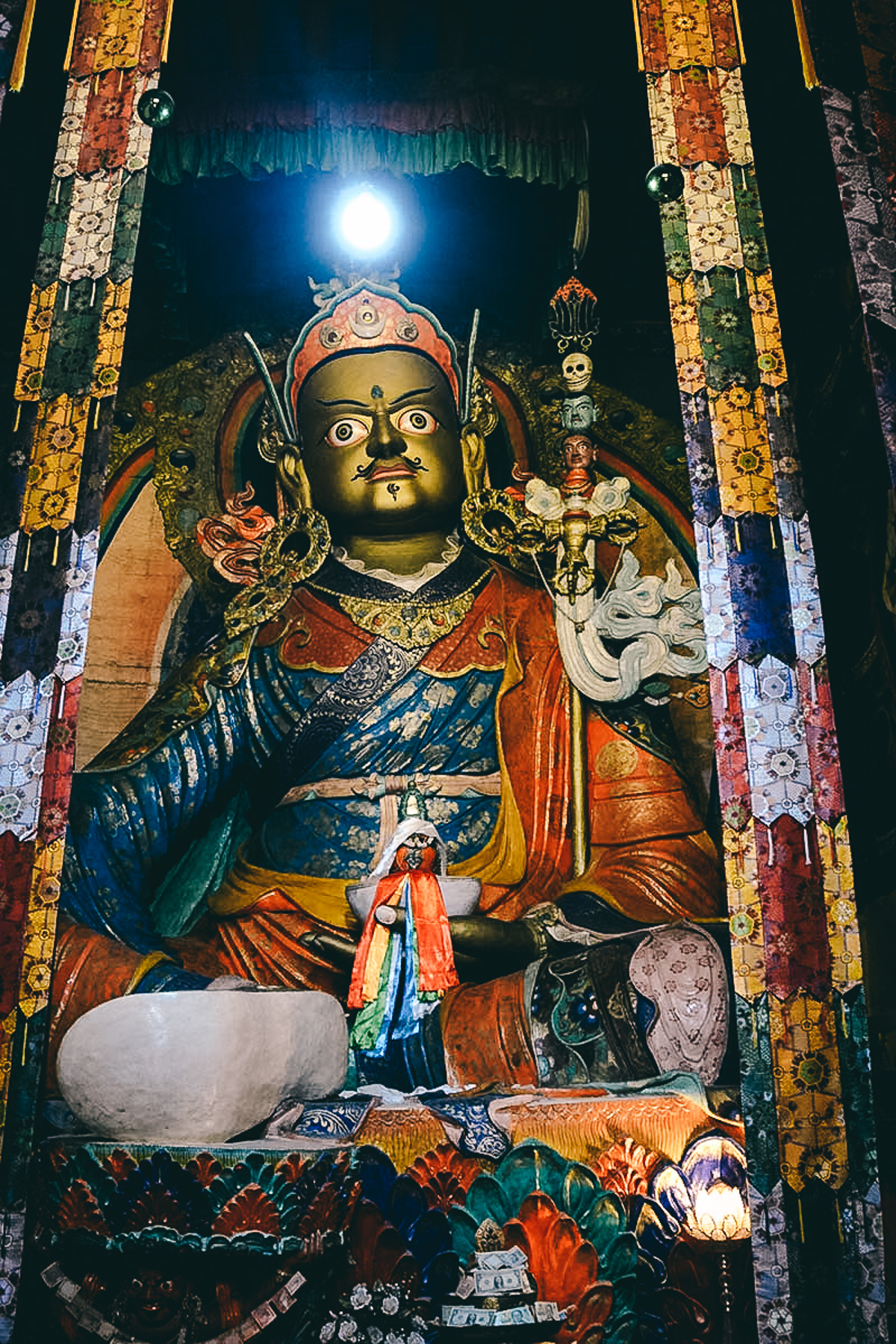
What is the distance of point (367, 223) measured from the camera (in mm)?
5648

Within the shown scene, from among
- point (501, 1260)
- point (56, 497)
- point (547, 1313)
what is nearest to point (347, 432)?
point (56, 497)

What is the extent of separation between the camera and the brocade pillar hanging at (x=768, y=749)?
3039mm

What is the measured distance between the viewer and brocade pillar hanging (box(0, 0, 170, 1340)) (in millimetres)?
3369

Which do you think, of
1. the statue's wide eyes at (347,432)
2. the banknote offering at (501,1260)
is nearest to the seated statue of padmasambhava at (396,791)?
the statue's wide eyes at (347,432)

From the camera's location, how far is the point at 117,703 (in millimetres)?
5336

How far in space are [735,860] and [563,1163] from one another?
38.2 inches

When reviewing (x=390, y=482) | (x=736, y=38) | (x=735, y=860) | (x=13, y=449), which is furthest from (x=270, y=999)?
(x=736, y=38)

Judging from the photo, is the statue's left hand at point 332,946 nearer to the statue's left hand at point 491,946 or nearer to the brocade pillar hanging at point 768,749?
the statue's left hand at point 491,946

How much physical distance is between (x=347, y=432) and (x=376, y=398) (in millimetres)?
202

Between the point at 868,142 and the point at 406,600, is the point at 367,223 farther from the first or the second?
the point at 868,142

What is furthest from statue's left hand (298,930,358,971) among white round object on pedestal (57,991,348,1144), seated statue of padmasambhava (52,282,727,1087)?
white round object on pedestal (57,991,348,1144)

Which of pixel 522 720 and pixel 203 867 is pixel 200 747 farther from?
pixel 522 720

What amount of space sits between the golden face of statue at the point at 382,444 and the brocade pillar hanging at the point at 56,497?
1559mm

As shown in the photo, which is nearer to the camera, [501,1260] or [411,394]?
[501,1260]
